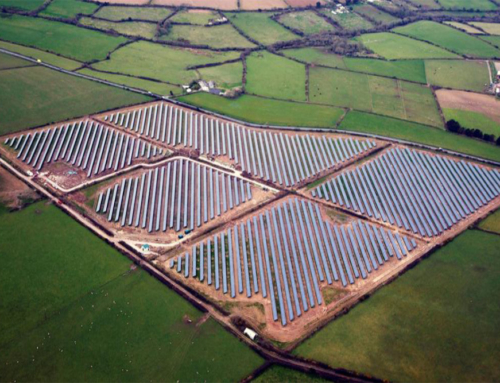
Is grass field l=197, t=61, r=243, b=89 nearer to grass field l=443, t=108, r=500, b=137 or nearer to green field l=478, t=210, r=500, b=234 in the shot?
grass field l=443, t=108, r=500, b=137

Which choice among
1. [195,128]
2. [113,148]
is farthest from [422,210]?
[113,148]

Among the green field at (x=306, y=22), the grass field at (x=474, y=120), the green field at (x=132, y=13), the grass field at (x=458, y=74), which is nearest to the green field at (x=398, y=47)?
the grass field at (x=458, y=74)

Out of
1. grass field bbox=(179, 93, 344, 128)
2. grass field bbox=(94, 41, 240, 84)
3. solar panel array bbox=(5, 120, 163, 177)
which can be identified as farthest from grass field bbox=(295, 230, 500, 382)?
grass field bbox=(94, 41, 240, 84)

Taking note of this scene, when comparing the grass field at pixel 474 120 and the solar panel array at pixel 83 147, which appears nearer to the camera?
the solar panel array at pixel 83 147

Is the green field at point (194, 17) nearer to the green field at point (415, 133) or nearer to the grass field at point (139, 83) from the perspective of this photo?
the grass field at point (139, 83)

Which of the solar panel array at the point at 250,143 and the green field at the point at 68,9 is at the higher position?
the green field at the point at 68,9

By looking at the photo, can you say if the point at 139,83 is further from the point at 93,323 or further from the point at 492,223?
the point at 492,223
